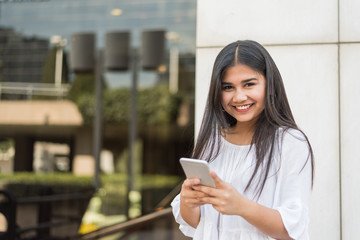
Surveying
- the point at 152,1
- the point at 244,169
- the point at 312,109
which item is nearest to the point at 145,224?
the point at 312,109

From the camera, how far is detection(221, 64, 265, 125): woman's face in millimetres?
1480

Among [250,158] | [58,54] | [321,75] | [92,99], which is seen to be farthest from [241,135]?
[92,99]

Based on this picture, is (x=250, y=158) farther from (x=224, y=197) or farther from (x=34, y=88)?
(x=34, y=88)

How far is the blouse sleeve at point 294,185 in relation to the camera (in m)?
1.36

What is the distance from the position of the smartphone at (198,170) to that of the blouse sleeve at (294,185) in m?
0.25

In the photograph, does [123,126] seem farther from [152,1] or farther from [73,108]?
[152,1]

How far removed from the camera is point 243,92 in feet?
4.89

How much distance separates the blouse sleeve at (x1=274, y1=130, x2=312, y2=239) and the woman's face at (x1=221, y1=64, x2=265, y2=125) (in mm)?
145

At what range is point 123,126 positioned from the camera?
17.9m

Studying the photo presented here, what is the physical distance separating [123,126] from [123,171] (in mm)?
1848

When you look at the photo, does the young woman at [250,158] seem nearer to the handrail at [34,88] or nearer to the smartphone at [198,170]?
the smartphone at [198,170]

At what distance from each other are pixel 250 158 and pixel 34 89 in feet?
52.9

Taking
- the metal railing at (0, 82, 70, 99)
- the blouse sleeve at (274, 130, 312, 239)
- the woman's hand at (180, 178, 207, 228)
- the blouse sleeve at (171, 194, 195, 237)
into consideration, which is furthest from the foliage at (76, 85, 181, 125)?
the blouse sleeve at (274, 130, 312, 239)

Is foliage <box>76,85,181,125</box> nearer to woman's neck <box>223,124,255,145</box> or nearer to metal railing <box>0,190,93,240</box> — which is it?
metal railing <box>0,190,93,240</box>
